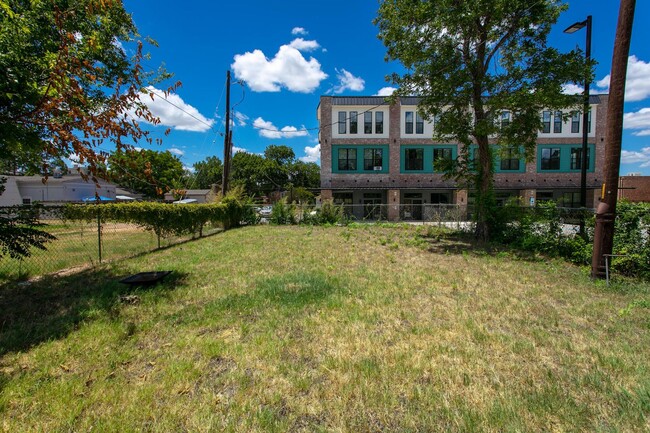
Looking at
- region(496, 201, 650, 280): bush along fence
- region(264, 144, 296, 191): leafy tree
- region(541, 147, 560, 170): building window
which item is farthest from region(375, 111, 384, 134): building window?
region(264, 144, 296, 191): leafy tree

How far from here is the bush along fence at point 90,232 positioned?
601 centimetres

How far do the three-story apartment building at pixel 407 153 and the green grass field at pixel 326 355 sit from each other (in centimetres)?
2143

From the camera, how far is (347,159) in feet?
88.7

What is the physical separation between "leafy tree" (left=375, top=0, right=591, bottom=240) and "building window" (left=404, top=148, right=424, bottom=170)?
15.6 m

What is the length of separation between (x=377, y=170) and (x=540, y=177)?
14.3 meters

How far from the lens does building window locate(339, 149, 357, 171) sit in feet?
88.6

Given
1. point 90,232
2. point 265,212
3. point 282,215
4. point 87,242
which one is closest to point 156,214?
point 90,232

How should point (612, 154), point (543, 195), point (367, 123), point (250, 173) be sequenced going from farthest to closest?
point (250, 173)
point (543, 195)
point (367, 123)
point (612, 154)

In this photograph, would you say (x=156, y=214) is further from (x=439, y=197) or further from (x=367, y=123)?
(x=439, y=197)

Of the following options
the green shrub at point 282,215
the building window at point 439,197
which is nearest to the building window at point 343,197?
the building window at point 439,197

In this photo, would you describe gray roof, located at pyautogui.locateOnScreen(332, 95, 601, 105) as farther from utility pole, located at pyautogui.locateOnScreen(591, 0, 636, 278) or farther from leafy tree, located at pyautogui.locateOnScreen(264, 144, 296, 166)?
leafy tree, located at pyautogui.locateOnScreen(264, 144, 296, 166)

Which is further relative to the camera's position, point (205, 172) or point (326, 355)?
point (205, 172)

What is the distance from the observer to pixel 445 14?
30.1 feet

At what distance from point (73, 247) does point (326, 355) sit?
29.4 feet
